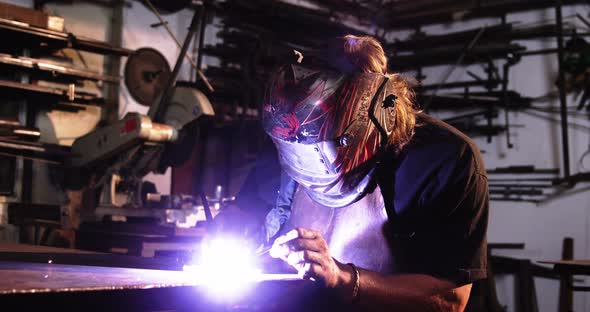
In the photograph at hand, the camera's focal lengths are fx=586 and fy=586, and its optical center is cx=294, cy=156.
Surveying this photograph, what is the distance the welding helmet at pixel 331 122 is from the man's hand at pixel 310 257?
362mm

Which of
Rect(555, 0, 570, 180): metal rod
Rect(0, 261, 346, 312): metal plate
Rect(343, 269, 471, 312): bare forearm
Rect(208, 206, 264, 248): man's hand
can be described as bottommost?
Rect(343, 269, 471, 312): bare forearm

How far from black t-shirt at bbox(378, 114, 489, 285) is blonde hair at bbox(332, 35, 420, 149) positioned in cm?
6

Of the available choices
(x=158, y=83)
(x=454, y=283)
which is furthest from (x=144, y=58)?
(x=454, y=283)

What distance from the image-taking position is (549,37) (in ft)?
23.6

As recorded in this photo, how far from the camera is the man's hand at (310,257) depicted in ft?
5.22

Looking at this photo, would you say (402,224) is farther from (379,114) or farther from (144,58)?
(144,58)

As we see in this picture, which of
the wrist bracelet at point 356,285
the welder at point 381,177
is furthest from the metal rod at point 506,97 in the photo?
the wrist bracelet at point 356,285

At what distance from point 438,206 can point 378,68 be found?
550 millimetres

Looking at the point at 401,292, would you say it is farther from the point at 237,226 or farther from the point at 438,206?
the point at 237,226

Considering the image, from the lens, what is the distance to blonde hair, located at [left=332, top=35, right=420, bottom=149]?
208 cm

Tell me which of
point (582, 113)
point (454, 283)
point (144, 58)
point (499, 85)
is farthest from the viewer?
point (499, 85)

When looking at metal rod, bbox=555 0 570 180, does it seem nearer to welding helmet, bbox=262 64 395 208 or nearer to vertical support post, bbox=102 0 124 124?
vertical support post, bbox=102 0 124 124

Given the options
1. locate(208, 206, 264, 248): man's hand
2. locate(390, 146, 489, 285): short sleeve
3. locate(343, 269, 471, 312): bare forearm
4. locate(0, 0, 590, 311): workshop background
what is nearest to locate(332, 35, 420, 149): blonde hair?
locate(390, 146, 489, 285): short sleeve

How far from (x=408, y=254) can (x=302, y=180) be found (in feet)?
1.46
